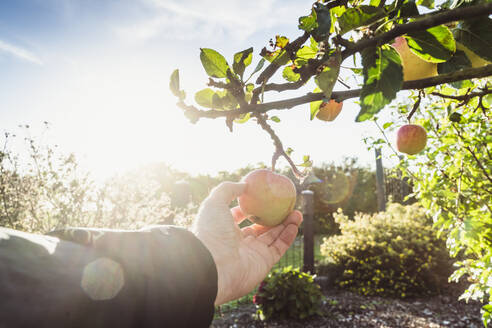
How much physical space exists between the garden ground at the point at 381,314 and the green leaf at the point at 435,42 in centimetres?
459

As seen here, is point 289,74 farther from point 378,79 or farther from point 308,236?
point 308,236

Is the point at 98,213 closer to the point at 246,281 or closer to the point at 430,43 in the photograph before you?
the point at 246,281

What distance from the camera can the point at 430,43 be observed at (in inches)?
30.1

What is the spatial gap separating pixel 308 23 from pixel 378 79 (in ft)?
0.89

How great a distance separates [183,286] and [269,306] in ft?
13.8

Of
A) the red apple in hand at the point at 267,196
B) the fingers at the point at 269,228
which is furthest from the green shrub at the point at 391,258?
the red apple in hand at the point at 267,196

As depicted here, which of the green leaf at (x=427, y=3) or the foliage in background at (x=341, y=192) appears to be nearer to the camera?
the green leaf at (x=427, y=3)

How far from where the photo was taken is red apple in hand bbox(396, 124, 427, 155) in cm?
184

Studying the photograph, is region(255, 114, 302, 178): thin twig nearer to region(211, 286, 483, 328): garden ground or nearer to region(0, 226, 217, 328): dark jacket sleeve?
region(0, 226, 217, 328): dark jacket sleeve

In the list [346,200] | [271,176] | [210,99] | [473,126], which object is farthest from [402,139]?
[346,200]

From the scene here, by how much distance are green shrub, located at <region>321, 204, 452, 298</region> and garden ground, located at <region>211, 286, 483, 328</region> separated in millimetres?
296

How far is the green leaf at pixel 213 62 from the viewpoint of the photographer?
0.90 metres

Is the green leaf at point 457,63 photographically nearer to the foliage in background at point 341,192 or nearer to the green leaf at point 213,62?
the green leaf at point 213,62

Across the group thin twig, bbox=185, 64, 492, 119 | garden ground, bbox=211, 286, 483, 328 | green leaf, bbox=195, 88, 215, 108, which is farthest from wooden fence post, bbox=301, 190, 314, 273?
thin twig, bbox=185, 64, 492, 119
